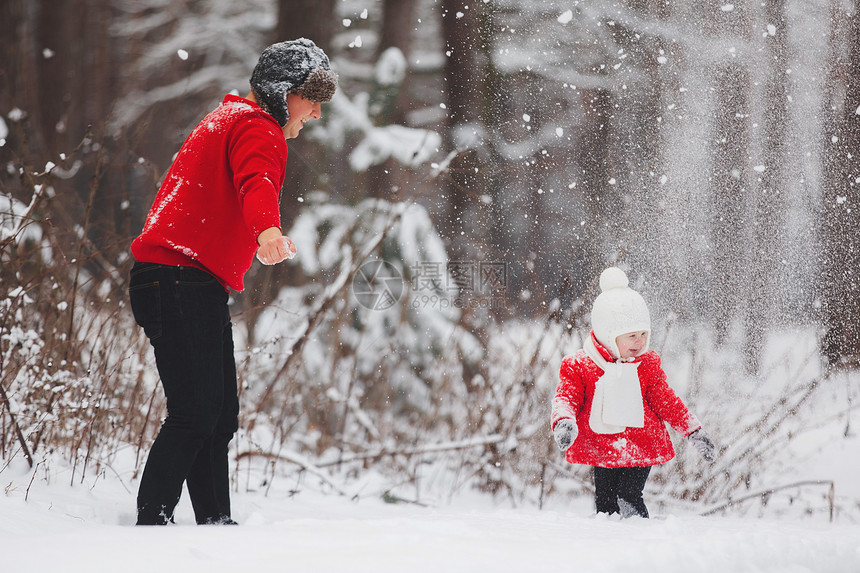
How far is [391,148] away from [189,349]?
3.24 meters

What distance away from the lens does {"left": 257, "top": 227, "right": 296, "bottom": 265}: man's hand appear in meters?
1.51

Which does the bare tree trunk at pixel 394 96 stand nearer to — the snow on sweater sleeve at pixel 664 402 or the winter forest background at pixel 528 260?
the winter forest background at pixel 528 260

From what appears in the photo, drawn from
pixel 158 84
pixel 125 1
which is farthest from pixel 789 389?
pixel 125 1

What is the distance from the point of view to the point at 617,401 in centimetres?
228

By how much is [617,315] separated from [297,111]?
121 centimetres

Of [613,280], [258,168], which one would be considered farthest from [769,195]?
[258,168]

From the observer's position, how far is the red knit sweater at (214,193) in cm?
166

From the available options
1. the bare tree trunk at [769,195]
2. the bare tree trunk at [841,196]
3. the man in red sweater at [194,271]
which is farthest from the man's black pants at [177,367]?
the bare tree trunk at [841,196]

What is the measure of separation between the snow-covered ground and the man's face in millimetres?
1026

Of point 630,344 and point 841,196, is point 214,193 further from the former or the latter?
point 841,196

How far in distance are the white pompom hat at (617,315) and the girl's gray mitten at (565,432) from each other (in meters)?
0.36

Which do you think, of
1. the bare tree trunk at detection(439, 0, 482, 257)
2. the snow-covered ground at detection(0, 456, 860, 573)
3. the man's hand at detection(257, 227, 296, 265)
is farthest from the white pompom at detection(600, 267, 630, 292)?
the bare tree trunk at detection(439, 0, 482, 257)

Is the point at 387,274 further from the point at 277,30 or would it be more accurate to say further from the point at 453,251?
the point at 277,30

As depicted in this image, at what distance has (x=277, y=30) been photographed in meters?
5.86
